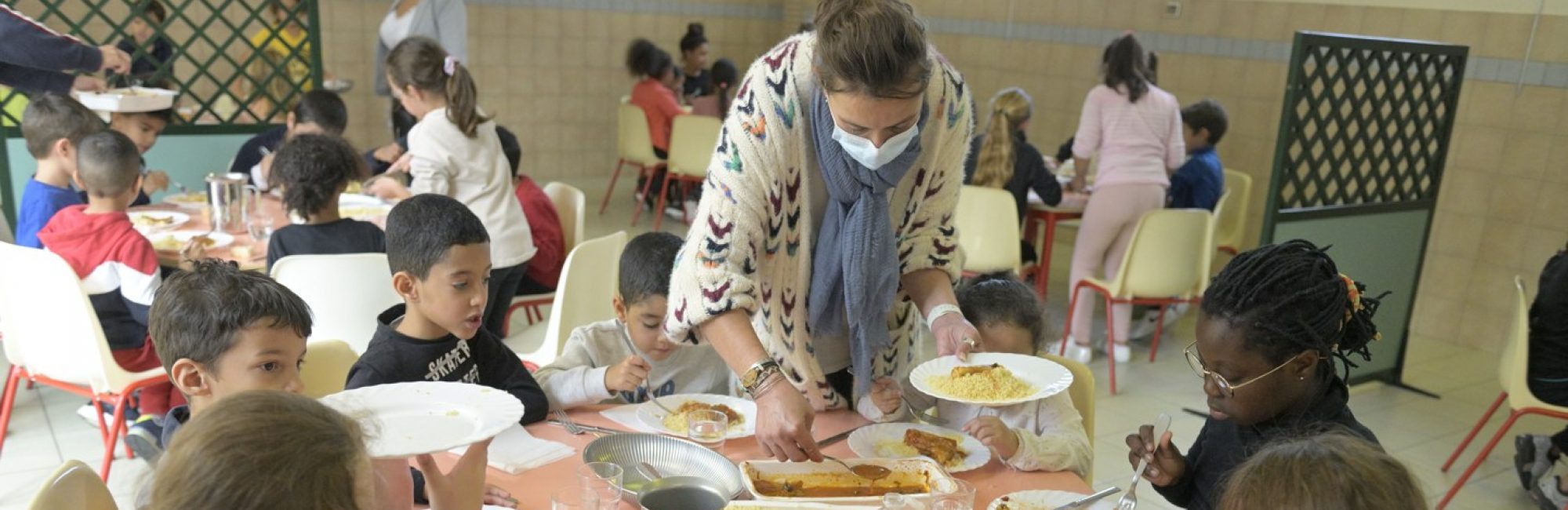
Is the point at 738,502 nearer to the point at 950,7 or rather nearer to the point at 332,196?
the point at 332,196

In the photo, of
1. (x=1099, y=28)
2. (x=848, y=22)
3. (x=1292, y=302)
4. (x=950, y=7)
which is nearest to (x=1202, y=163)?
(x=1099, y=28)

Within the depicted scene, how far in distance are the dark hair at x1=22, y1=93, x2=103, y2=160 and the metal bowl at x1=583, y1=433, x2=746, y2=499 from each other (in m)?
2.58

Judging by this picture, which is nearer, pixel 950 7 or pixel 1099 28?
pixel 1099 28

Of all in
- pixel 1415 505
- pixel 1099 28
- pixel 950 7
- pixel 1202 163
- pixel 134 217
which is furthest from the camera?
pixel 950 7

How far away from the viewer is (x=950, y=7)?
7668mm

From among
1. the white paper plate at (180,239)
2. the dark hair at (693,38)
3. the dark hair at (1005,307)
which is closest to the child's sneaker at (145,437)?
the white paper plate at (180,239)

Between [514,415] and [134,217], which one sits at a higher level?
[514,415]

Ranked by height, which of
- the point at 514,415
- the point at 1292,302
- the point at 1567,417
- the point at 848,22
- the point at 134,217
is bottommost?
the point at 1567,417

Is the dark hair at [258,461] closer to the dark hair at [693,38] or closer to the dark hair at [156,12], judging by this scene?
the dark hair at [156,12]

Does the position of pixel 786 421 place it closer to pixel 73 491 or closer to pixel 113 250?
pixel 73 491

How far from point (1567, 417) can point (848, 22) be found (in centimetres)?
300

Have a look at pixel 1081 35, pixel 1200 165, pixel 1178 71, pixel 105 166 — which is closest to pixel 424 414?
pixel 105 166

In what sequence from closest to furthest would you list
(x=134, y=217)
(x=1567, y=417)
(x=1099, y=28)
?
(x=1567, y=417) → (x=134, y=217) → (x=1099, y=28)

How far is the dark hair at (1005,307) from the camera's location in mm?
2381
